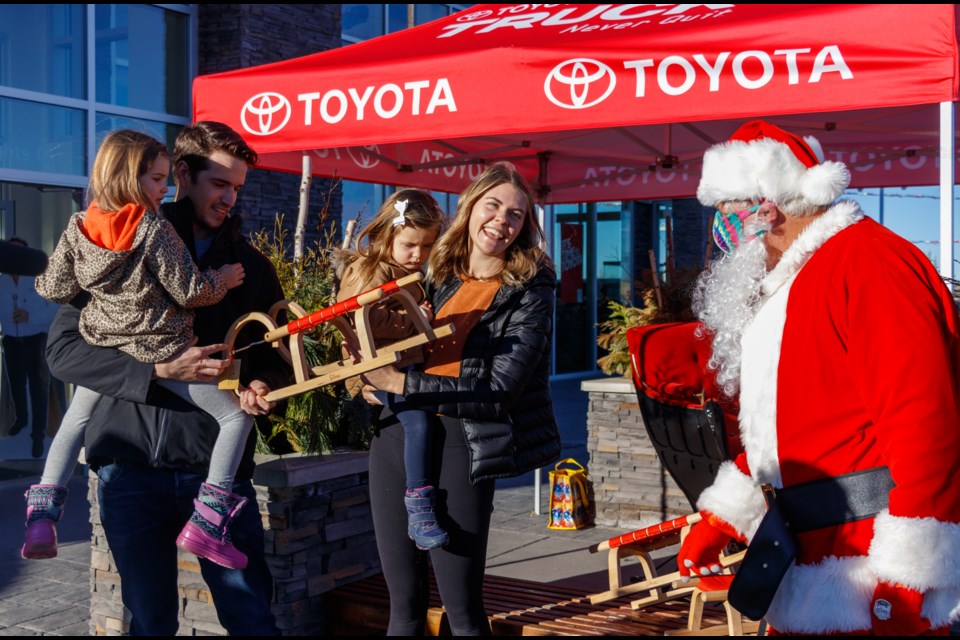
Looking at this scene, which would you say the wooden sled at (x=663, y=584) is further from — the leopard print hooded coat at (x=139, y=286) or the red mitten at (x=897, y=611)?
the leopard print hooded coat at (x=139, y=286)

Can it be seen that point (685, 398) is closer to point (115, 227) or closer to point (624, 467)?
point (115, 227)

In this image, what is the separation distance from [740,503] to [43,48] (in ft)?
25.9

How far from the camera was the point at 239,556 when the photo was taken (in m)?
2.64

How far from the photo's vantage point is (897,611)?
189 centimetres

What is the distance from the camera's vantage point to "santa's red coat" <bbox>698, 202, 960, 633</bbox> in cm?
183

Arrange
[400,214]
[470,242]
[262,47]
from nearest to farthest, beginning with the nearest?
1. [470,242]
2. [400,214]
3. [262,47]

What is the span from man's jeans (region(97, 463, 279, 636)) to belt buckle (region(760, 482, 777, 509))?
1.36m

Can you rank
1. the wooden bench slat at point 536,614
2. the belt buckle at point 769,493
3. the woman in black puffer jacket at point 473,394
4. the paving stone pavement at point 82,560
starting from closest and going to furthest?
the belt buckle at point 769,493
the woman in black puffer jacket at point 473,394
the wooden bench slat at point 536,614
the paving stone pavement at point 82,560

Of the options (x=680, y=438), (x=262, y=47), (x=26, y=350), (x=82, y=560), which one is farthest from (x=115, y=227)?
(x=262, y=47)

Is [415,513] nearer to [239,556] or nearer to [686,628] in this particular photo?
[239,556]

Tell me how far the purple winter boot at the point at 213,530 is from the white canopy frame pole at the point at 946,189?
2675 mm

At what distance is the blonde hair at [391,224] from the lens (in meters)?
3.30

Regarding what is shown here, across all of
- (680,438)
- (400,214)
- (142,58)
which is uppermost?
(142,58)

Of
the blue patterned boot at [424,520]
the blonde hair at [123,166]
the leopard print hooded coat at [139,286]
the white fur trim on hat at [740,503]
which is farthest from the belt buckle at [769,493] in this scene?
the blonde hair at [123,166]
